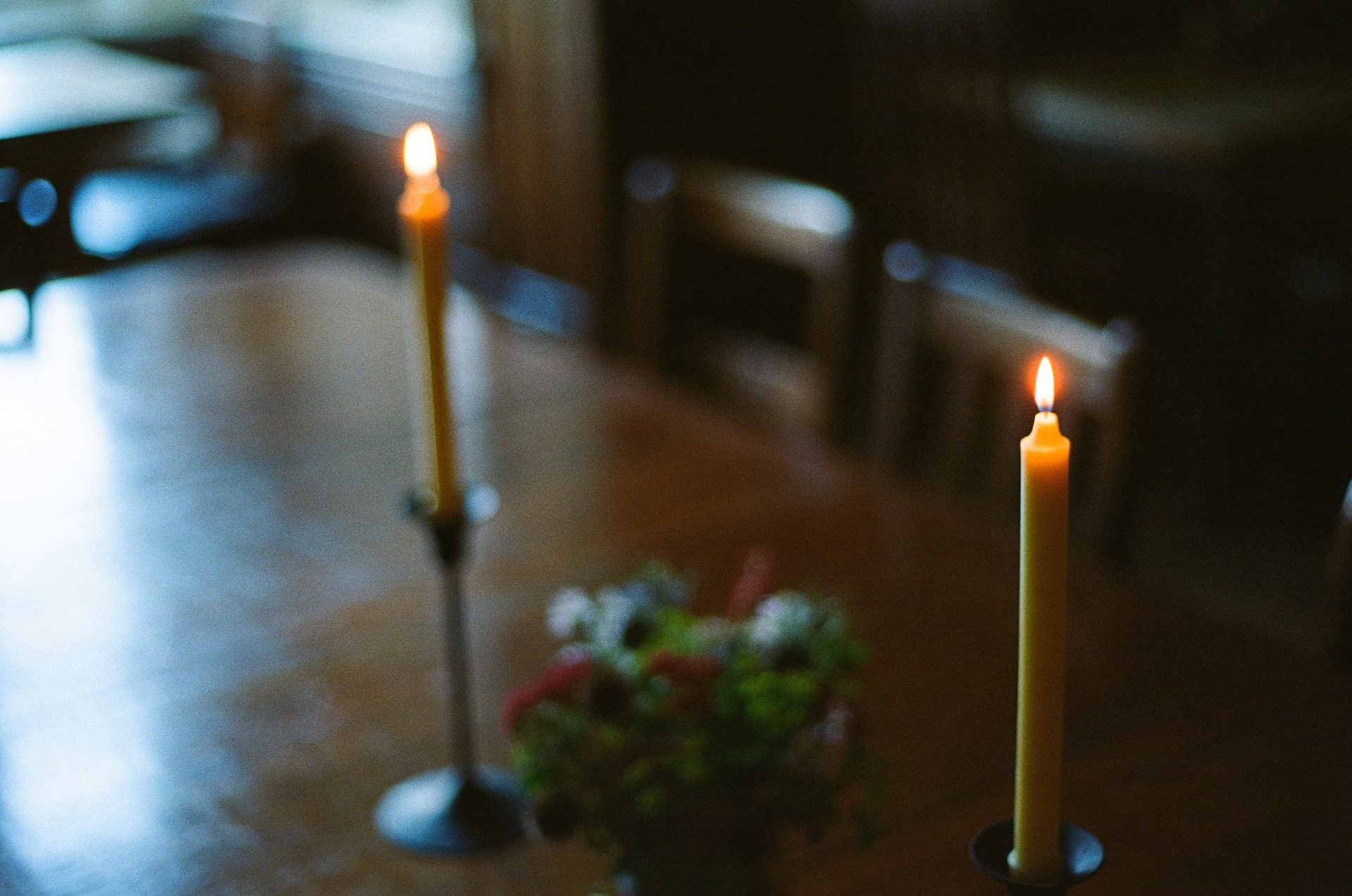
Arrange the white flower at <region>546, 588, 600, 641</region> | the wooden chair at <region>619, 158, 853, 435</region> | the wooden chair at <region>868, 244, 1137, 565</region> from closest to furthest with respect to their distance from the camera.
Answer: the white flower at <region>546, 588, 600, 641</region>
the wooden chair at <region>868, 244, 1137, 565</region>
the wooden chair at <region>619, 158, 853, 435</region>

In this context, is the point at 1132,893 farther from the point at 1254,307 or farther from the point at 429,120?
the point at 429,120

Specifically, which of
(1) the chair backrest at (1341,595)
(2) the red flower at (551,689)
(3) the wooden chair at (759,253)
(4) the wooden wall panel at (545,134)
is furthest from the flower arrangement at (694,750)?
(4) the wooden wall panel at (545,134)

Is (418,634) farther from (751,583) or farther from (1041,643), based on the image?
(1041,643)

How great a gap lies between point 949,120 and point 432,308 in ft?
6.75

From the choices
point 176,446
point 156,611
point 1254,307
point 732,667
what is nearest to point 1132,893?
point 732,667

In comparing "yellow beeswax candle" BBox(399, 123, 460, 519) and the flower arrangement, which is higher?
"yellow beeswax candle" BBox(399, 123, 460, 519)

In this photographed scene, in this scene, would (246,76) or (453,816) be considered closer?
(453,816)

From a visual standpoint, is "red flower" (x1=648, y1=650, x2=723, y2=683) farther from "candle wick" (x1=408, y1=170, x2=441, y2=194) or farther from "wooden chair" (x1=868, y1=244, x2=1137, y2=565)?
"wooden chair" (x1=868, y1=244, x2=1137, y2=565)

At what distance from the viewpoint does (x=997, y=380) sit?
62.6 inches

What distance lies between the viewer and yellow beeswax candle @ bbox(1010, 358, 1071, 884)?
19.7 inches

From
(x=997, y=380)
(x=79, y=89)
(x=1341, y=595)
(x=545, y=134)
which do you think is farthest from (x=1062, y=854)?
(x=79, y=89)

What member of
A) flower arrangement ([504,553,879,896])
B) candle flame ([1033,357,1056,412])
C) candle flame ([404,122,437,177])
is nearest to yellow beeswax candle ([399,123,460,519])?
candle flame ([404,122,437,177])

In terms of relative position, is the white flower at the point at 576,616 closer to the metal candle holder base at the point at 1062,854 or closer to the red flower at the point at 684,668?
the red flower at the point at 684,668

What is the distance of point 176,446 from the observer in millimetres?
1548
